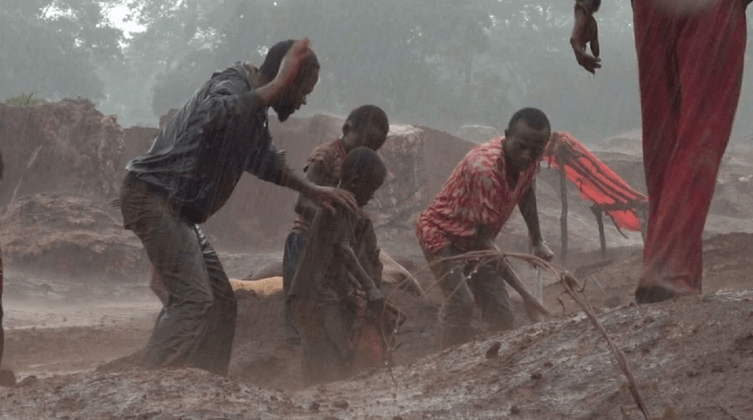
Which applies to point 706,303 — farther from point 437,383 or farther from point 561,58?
point 561,58

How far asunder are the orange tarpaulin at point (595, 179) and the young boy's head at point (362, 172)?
9460 mm

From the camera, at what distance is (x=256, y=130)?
362 cm

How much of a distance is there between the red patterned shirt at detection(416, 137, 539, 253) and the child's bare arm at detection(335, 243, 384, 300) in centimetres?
63

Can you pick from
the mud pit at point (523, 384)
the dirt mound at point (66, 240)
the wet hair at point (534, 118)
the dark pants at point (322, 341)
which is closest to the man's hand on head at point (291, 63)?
the mud pit at point (523, 384)

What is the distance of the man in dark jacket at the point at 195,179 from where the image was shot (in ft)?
11.2

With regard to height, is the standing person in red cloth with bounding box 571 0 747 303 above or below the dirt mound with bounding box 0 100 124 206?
below

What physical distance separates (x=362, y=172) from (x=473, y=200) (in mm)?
609

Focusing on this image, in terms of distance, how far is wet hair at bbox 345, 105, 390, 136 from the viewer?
205 inches

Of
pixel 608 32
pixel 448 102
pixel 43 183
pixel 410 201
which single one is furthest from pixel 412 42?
pixel 43 183

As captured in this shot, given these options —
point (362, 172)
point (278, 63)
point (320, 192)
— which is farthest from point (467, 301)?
point (278, 63)

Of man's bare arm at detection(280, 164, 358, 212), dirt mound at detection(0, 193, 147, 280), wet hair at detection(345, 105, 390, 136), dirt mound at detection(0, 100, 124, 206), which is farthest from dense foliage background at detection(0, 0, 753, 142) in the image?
man's bare arm at detection(280, 164, 358, 212)

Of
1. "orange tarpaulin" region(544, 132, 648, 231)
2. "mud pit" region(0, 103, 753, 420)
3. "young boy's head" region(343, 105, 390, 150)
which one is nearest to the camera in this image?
"mud pit" region(0, 103, 753, 420)

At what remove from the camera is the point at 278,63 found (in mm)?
3715

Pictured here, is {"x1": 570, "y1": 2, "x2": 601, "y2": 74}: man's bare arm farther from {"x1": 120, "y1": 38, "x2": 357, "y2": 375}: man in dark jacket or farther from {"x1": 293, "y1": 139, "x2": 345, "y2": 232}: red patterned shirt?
{"x1": 293, "y1": 139, "x2": 345, "y2": 232}: red patterned shirt
